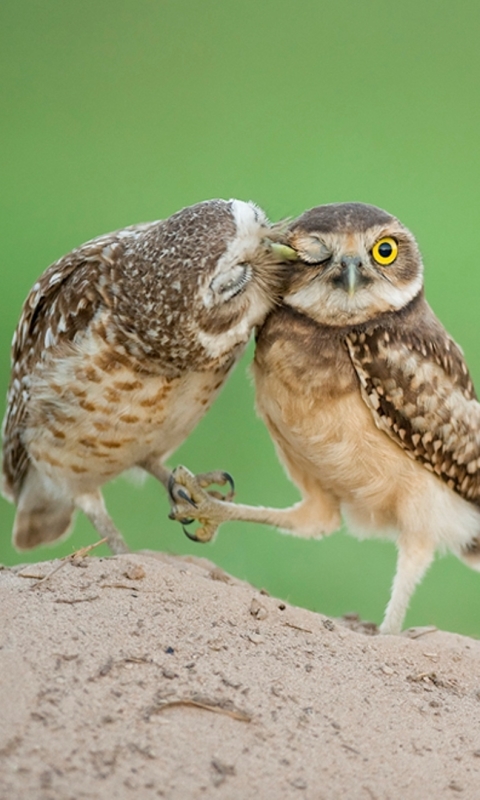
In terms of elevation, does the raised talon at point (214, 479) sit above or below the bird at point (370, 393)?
below

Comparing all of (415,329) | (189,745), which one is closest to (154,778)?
(189,745)

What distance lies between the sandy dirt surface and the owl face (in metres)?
0.90

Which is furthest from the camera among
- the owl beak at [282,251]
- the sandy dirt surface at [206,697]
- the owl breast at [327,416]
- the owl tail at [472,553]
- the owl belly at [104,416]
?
the owl tail at [472,553]

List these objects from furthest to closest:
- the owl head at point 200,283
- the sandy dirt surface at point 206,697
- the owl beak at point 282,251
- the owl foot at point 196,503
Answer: the owl foot at point 196,503 → the owl beak at point 282,251 → the owl head at point 200,283 → the sandy dirt surface at point 206,697

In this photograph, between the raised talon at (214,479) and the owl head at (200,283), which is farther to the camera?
the raised talon at (214,479)

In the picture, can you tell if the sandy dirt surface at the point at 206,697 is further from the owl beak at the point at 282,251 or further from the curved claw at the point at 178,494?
the owl beak at the point at 282,251

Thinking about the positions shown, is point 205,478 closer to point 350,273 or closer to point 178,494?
point 178,494

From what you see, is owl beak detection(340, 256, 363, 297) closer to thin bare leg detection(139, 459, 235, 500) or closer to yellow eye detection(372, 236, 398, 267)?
yellow eye detection(372, 236, 398, 267)

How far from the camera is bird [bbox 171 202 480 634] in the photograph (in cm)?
279

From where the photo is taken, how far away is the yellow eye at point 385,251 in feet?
9.11

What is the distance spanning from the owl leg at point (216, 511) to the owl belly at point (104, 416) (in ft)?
0.58

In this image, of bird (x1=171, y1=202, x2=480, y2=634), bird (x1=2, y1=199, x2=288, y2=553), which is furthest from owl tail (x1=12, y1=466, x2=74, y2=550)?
bird (x1=171, y1=202, x2=480, y2=634)

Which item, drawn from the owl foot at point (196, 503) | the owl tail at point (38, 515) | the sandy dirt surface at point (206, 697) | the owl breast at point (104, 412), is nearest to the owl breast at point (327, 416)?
the owl breast at point (104, 412)

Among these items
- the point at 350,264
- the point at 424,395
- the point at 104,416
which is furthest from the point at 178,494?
the point at 350,264
